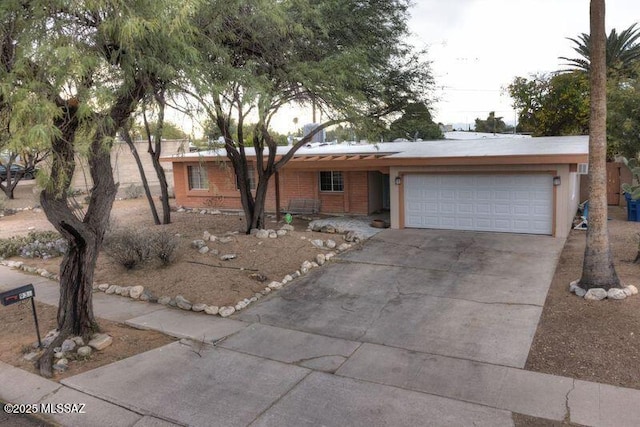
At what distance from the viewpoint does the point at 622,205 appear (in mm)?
20391

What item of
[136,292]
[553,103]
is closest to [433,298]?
[136,292]

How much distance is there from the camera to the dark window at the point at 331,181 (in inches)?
791

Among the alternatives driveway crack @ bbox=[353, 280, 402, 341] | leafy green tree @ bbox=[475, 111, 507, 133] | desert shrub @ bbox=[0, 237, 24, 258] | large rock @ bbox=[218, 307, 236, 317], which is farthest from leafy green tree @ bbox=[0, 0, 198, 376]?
leafy green tree @ bbox=[475, 111, 507, 133]

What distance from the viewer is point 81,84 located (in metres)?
6.76

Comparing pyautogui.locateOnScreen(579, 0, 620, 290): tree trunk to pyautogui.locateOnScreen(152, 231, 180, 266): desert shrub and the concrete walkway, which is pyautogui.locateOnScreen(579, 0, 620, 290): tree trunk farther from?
pyautogui.locateOnScreen(152, 231, 180, 266): desert shrub

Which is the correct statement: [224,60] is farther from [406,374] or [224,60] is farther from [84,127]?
[406,374]

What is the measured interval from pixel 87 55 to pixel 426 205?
11.7 m

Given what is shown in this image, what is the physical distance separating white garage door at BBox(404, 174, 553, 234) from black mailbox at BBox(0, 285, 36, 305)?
11.8 meters

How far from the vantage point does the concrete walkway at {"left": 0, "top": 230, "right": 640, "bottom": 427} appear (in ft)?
17.8

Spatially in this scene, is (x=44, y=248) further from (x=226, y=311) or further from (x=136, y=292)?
(x=226, y=311)

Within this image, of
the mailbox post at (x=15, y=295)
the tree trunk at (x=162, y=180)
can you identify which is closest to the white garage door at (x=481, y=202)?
the tree trunk at (x=162, y=180)

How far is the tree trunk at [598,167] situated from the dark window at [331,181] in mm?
11830

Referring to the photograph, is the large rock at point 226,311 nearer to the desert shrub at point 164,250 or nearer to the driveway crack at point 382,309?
the driveway crack at point 382,309

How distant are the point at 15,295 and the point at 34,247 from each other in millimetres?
8231
